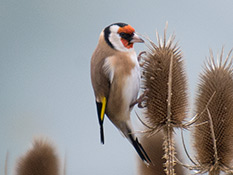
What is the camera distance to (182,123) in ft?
14.1

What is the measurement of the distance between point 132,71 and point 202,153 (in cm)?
136

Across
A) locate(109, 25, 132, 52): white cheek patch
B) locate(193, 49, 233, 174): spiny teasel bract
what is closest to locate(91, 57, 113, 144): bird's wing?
locate(109, 25, 132, 52): white cheek patch

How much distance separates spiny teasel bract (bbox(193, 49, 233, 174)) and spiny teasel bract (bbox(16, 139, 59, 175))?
2.58 meters

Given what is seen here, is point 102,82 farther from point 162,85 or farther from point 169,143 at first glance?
point 169,143

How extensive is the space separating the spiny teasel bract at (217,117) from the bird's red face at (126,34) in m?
1.08

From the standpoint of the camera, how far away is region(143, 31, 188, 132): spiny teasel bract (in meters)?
4.29

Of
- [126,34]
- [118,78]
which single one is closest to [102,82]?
[118,78]

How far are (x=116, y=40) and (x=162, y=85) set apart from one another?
92 centimetres

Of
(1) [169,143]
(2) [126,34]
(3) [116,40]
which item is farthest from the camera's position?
(3) [116,40]

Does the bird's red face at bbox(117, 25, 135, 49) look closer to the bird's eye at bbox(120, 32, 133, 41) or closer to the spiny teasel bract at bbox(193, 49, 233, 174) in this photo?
the bird's eye at bbox(120, 32, 133, 41)

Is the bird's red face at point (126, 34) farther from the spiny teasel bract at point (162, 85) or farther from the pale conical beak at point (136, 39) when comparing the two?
the spiny teasel bract at point (162, 85)

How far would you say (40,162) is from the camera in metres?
5.99

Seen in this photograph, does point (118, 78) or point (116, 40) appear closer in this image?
point (118, 78)

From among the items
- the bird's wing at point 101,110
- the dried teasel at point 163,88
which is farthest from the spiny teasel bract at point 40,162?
the dried teasel at point 163,88
